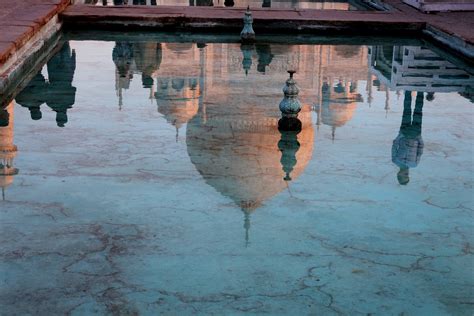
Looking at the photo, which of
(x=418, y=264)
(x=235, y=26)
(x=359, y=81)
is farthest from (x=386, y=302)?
(x=235, y=26)

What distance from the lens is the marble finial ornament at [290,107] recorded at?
6.83 metres

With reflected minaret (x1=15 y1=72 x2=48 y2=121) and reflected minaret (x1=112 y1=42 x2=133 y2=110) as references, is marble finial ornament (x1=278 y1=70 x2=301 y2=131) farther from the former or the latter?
reflected minaret (x1=15 y1=72 x2=48 y2=121)

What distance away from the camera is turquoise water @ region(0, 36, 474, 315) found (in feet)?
13.2

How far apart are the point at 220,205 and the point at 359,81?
15.3 ft

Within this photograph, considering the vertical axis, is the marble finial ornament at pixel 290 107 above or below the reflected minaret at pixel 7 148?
above

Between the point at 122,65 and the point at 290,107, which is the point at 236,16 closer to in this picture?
the point at 122,65

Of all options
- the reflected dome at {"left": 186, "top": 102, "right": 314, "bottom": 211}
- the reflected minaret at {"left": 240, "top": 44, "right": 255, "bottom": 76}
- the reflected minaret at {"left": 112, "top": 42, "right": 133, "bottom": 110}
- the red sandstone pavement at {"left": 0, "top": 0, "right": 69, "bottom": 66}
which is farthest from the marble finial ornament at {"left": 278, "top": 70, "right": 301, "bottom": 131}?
the red sandstone pavement at {"left": 0, "top": 0, "right": 69, "bottom": 66}

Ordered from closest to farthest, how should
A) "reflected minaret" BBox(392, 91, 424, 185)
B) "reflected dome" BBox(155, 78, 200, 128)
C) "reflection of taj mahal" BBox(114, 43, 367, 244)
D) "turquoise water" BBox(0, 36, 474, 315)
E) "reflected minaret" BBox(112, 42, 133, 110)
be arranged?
"turquoise water" BBox(0, 36, 474, 315), "reflection of taj mahal" BBox(114, 43, 367, 244), "reflected minaret" BBox(392, 91, 424, 185), "reflected dome" BBox(155, 78, 200, 128), "reflected minaret" BBox(112, 42, 133, 110)

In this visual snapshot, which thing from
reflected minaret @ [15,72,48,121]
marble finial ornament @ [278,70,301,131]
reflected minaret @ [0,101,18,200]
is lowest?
reflected minaret @ [15,72,48,121]

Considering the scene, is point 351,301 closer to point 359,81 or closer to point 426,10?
point 359,81

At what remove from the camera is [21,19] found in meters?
10.9

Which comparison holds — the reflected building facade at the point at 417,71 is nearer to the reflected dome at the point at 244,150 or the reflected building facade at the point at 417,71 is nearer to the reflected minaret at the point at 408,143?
the reflected minaret at the point at 408,143

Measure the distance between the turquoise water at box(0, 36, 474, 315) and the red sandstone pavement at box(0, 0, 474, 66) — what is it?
2.80 m

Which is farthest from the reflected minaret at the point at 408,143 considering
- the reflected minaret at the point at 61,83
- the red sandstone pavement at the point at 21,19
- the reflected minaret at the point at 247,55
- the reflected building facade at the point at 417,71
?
the red sandstone pavement at the point at 21,19
